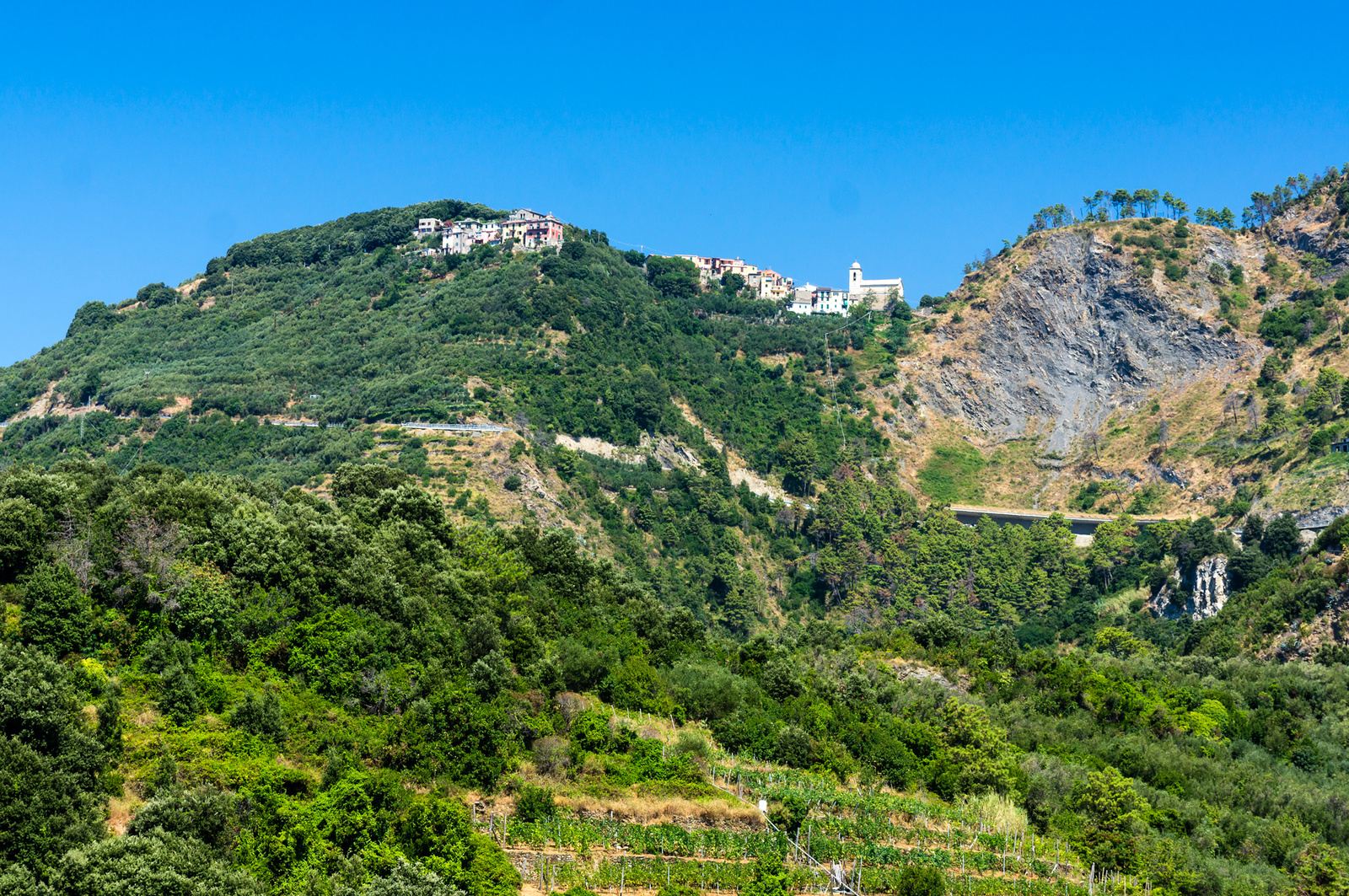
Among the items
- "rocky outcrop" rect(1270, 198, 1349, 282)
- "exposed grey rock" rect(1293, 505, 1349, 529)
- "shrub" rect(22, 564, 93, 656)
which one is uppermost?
"rocky outcrop" rect(1270, 198, 1349, 282)

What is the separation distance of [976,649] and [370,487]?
3128 cm

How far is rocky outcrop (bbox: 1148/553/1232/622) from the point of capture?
88.1 metres

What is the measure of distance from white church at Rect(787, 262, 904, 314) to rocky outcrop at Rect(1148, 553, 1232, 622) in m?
75.3

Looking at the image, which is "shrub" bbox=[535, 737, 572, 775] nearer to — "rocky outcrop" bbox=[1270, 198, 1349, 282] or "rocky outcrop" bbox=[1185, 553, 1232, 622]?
"rocky outcrop" bbox=[1185, 553, 1232, 622]

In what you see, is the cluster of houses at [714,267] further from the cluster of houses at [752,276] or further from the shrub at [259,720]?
the shrub at [259,720]

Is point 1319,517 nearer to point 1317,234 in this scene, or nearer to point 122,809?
point 1317,234

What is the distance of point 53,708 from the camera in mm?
28797

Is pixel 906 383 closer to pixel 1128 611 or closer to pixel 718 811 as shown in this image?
pixel 1128 611

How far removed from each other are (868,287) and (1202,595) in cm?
9641

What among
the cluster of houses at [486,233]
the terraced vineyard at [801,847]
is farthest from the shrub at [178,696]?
the cluster of houses at [486,233]

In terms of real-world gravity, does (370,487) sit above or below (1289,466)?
below

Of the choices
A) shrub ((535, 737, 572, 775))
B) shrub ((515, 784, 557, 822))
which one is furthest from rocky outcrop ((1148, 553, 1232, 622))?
shrub ((515, 784, 557, 822))

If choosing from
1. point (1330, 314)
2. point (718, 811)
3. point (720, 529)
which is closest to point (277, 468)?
point (720, 529)

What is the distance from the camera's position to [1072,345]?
13512 centimetres
